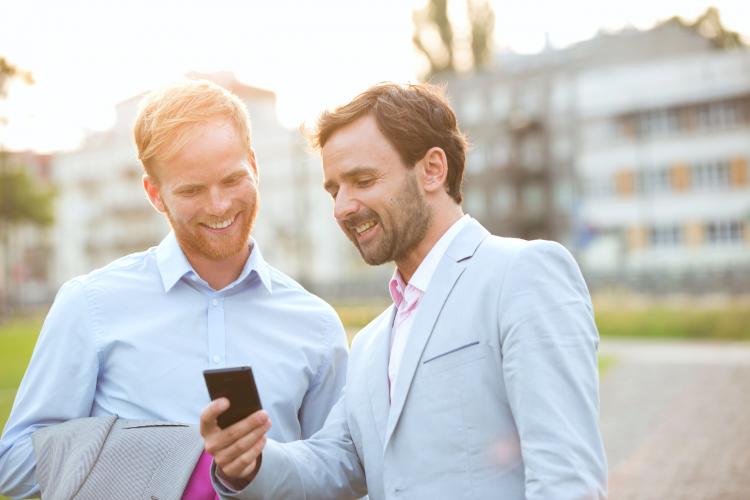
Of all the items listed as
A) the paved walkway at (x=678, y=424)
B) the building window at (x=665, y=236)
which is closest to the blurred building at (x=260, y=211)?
the building window at (x=665, y=236)

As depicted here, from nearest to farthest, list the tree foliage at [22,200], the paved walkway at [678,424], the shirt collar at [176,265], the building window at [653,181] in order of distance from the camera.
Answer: the shirt collar at [176,265], the paved walkway at [678,424], the tree foliage at [22,200], the building window at [653,181]

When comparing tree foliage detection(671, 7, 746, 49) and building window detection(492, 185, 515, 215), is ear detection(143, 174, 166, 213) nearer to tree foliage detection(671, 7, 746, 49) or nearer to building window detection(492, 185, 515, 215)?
building window detection(492, 185, 515, 215)

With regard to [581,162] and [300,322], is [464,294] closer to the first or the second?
[300,322]

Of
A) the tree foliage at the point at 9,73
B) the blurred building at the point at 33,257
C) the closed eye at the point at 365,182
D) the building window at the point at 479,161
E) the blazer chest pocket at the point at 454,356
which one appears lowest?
the blurred building at the point at 33,257

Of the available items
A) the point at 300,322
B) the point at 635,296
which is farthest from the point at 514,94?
the point at 300,322

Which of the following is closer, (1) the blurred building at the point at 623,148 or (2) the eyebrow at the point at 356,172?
(2) the eyebrow at the point at 356,172

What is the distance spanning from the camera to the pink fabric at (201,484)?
9.91ft

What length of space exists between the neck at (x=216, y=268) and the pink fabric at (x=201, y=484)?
2.29ft

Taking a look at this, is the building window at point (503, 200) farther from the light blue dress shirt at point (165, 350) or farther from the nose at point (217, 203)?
the nose at point (217, 203)

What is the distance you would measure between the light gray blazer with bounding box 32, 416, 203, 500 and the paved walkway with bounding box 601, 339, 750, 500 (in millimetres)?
7227

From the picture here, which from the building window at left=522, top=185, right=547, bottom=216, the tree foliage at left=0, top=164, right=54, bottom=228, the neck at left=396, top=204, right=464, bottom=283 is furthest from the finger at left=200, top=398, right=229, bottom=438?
the building window at left=522, top=185, right=547, bottom=216

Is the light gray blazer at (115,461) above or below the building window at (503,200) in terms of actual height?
above

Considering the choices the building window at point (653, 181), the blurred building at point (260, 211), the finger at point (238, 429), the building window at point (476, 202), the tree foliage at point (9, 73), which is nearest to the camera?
the finger at point (238, 429)

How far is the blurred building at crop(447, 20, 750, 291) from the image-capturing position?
51781 mm
